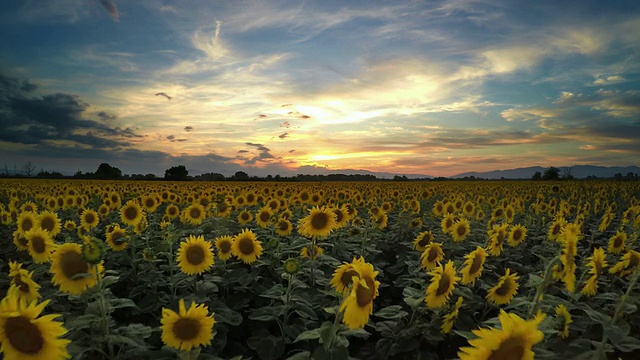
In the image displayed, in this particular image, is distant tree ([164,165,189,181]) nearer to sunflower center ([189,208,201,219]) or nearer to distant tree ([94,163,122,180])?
distant tree ([94,163,122,180])

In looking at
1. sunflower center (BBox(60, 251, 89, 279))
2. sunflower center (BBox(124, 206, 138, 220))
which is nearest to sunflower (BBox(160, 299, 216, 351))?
sunflower center (BBox(60, 251, 89, 279))

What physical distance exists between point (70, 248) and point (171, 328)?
5.67ft

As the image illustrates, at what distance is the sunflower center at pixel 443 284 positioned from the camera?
3.69 meters

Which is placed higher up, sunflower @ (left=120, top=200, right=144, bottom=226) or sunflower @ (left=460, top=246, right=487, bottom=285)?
sunflower @ (left=120, top=200, right=144, bottom=226)

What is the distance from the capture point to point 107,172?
6806 cm

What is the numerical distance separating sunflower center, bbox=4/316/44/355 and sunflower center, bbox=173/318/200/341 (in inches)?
35.2

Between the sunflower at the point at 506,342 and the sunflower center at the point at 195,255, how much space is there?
385 centimetres

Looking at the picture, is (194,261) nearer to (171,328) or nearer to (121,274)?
(121,274)

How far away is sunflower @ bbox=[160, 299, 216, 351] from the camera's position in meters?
2.93

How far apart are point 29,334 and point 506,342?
2.99 m

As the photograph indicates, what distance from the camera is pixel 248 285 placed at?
569cm

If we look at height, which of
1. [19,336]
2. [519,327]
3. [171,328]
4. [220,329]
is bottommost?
[220,329]

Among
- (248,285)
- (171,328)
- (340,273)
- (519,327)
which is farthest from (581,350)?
(248,285)

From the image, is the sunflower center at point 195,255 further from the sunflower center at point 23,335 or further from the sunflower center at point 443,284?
the sunflower center at point 443,284
